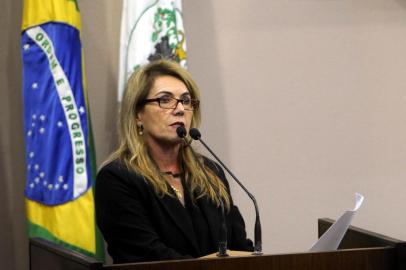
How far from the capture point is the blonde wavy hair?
2727 millimetres

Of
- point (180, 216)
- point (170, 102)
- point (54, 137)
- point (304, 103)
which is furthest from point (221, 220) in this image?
point (304, 103)

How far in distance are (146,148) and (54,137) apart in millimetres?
648

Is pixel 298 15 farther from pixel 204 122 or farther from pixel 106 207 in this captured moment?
pixel 106 207

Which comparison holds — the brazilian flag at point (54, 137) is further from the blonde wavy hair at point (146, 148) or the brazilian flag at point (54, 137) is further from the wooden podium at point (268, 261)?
the wooden podium at point (268, 261)

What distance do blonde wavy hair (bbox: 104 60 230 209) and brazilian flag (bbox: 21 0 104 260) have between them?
1.71 feet

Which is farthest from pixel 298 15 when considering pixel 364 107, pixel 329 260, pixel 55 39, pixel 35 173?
pixel 329 260

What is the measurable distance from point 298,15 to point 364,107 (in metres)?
0.66

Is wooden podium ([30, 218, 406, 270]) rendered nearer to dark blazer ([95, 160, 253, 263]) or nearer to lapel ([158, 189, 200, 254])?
dark blazer ([95, 160, 253, 263])

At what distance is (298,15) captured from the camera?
4293 millimetres

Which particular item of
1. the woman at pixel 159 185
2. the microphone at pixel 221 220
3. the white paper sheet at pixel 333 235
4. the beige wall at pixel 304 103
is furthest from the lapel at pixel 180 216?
the beige wall at pixel 304 103

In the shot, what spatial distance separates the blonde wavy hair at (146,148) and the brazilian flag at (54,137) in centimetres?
52

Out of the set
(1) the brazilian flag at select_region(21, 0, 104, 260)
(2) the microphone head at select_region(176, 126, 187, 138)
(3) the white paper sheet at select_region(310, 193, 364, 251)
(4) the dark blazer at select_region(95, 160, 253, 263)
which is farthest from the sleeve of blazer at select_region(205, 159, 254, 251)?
(1) the brazilian flag at select_region(21, 0, 104, 260)

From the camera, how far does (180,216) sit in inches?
105

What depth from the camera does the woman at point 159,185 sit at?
258cm
